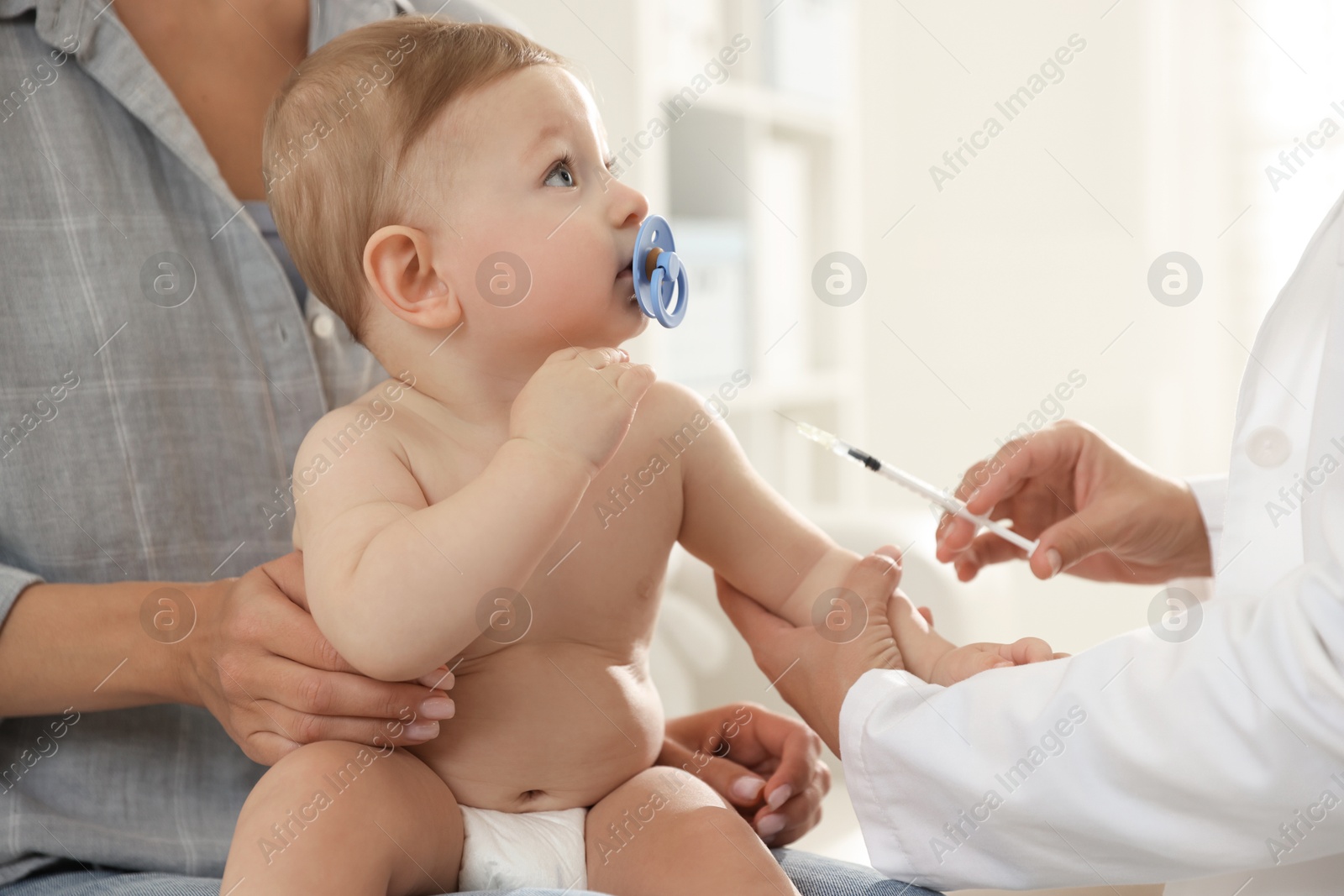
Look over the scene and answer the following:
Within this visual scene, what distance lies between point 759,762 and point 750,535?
0.23 meters

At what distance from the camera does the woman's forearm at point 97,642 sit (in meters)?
0.81

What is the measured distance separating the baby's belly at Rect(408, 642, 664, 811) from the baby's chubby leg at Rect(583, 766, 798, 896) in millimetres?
30

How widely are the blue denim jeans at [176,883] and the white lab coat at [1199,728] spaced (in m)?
0.06

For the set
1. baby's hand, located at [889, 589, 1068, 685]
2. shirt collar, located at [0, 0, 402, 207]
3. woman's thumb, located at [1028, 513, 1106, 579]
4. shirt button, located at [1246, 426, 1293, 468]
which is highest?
shirt button, located at [1246, 426, 1293, 468]

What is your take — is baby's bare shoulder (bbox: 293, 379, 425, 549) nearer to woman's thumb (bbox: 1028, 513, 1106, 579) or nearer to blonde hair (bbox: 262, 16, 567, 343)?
blonde hair (bbox: 262, 16, 567, 343)

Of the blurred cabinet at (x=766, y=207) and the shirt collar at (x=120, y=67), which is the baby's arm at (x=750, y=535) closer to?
the shirt collar at (x=120, y=67)

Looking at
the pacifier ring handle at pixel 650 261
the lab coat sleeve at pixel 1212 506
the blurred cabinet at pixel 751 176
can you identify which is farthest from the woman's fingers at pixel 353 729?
the blurred cabinet at pixel 751 176

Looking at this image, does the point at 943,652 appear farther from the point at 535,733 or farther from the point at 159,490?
the point at 159,490

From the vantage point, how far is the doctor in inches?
23.5

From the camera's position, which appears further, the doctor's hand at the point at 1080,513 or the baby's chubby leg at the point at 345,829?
the doctor's hand at the point at 1080,513

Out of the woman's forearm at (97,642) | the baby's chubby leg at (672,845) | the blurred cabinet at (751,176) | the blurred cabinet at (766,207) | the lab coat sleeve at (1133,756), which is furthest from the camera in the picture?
the blurred cabinet at (766,207)

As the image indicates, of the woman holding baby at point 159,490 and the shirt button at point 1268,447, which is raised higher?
the shirt button at point 1268,447

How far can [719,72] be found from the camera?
2.16 metres

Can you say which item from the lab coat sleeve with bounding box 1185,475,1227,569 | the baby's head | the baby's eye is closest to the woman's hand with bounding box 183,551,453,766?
the baby's head
